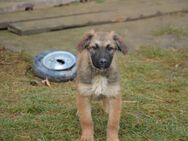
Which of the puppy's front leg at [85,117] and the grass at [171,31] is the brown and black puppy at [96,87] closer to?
the puppy's front leg at [85,117]

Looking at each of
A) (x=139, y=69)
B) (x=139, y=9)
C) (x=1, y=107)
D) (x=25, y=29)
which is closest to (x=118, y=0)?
(x=139, y=9)

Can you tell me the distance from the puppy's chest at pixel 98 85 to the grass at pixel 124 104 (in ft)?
1.63

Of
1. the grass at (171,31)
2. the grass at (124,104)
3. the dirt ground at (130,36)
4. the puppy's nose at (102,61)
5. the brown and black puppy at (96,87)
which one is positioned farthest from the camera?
the grass at (171,31)

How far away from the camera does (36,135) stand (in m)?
5.11

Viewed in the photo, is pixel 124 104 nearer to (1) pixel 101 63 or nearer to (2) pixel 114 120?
(2) pixel 114 120

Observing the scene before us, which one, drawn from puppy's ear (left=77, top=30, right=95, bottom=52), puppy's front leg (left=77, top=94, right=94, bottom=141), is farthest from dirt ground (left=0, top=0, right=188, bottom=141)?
puppy's ear (left=77, top=30, right=95, bottom=52)

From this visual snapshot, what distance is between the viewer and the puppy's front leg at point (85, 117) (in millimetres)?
4895

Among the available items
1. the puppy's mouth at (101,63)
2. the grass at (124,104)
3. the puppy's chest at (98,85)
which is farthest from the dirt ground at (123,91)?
the puppy's mouth at (101,63)

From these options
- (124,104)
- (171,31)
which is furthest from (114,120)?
(171,31)

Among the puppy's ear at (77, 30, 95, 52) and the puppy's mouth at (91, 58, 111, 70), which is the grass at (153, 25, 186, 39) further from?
the puppy's mouth at (91, 58, 111, 70)

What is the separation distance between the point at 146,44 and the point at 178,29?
1077 mm

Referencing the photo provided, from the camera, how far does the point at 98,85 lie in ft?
16.1

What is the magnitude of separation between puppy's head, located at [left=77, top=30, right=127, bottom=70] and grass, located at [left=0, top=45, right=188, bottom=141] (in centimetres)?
84

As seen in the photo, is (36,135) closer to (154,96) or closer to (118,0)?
(154,96)
